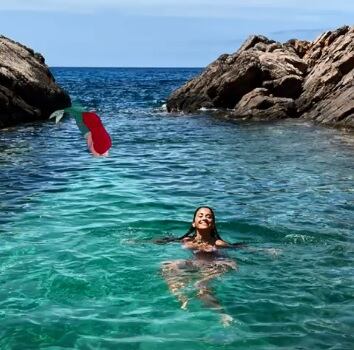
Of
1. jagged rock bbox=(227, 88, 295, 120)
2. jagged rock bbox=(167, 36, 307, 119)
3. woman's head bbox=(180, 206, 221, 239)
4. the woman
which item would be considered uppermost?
jagged rock bbox=(167, 36, 307, 119)

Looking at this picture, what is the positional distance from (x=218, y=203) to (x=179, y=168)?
19.5ft

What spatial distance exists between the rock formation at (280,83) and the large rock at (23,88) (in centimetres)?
1085

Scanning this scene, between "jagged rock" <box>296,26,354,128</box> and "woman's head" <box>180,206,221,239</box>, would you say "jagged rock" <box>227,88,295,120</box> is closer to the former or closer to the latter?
"jagged rock" <box>296,26,354,128</box>

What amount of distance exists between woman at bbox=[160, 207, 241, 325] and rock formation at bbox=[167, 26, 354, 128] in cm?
2367

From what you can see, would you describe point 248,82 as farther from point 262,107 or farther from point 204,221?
point 204,221

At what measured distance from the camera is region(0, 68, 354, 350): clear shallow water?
26.6ft

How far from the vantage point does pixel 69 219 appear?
1424cm

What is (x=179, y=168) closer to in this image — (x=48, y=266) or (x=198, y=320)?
(x=48, y=266)

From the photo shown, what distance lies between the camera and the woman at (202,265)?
916cm

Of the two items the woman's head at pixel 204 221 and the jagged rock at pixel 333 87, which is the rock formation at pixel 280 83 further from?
the woman's head at pixel 204 221

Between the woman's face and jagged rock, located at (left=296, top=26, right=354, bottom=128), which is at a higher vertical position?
jagged rock, located at (left=296, top=26, right=354, bottom=128)

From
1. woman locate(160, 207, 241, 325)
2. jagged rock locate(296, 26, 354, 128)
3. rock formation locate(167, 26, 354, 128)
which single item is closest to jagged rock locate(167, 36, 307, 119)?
rock formation locate(167, 26, 354, 128)

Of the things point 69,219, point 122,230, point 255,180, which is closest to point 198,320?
point 122,230

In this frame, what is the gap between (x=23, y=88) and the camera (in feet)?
127
